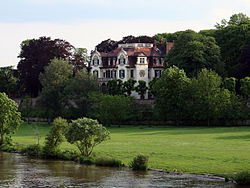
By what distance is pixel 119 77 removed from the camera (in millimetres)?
125938

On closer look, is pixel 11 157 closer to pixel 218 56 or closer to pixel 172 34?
pixel 218 56

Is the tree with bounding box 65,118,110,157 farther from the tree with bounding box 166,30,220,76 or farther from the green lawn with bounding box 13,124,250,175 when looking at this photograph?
the tree with bounding box 166,30,220,76

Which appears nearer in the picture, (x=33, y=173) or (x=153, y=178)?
(x=153, y=178)

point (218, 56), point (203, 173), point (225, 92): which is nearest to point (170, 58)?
point (218, 56)

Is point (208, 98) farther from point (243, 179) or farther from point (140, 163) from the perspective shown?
point (243, 179)

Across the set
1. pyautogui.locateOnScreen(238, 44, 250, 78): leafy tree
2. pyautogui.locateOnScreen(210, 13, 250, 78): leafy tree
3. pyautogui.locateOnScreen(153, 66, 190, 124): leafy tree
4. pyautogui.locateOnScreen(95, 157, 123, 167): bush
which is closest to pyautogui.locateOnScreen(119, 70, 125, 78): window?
pyautogui.locateOnScreen(210, 13, 250, 78): leafy tree

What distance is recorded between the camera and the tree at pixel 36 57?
403 feet

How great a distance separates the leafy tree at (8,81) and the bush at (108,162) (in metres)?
90.8

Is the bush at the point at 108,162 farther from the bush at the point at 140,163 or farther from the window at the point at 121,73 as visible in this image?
the window at the point at 121,73

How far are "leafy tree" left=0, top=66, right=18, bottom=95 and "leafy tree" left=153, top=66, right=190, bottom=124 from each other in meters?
50.4

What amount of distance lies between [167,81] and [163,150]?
147 ft

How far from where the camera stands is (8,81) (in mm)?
135125

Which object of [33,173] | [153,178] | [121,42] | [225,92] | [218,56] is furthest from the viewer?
[121,42]

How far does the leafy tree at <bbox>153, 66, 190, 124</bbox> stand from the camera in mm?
95375
